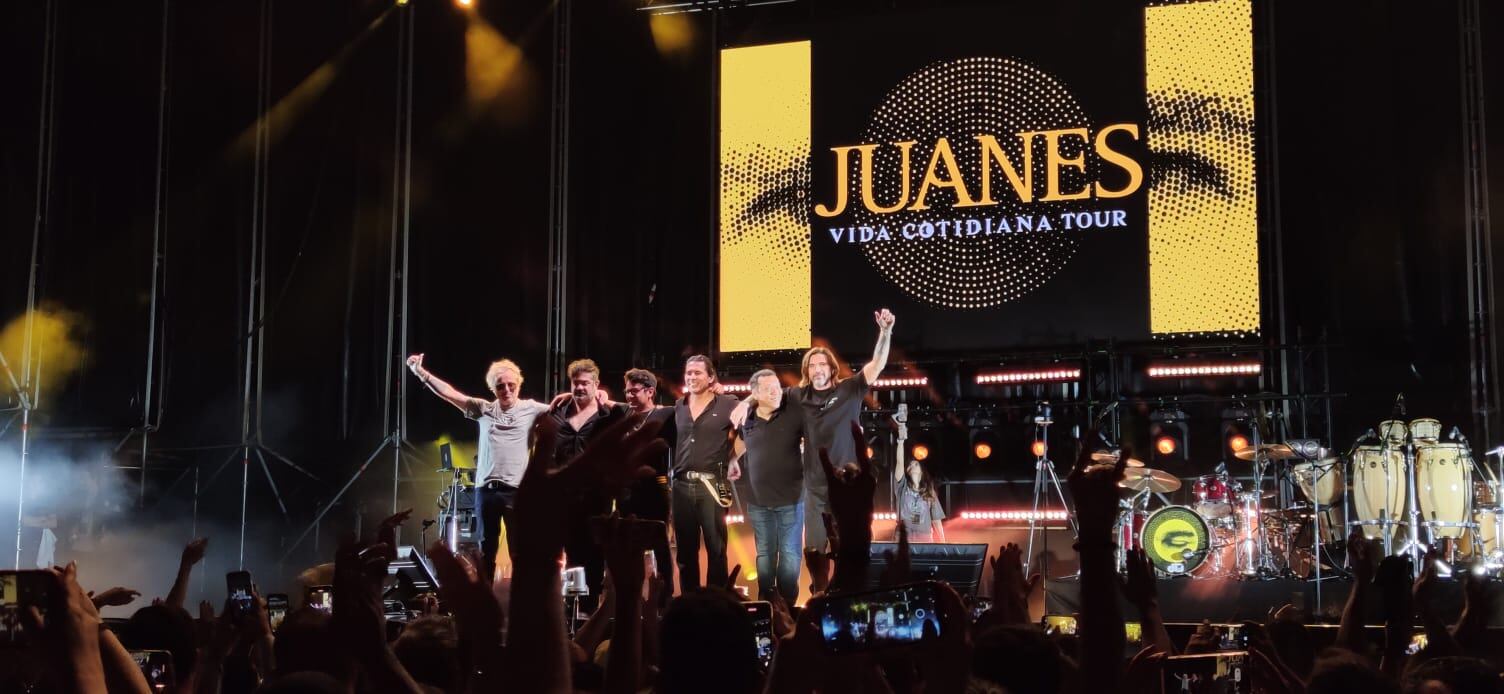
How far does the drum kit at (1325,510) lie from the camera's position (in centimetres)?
856

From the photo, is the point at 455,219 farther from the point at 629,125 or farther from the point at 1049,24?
the point at 1049,24

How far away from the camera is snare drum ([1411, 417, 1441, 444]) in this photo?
8961 mm

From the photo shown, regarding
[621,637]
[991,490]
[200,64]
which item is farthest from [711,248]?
[621,637]

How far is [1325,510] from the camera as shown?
8.97 m

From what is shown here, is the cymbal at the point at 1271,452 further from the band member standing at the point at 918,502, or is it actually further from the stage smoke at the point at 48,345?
the stage smoke at the point at 48,345

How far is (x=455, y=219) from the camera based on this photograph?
37.8 ft

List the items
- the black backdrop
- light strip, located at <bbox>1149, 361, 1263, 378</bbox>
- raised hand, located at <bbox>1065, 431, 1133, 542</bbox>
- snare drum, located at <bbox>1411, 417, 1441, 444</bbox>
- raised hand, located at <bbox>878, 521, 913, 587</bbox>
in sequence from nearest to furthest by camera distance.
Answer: raised hand, located at <bbox>1065, 431, 1133, 542</bbox> < raised hand, located at <bbox>878, 521, 913, 587</bbox> < snare drum, located at <bbox>1411, 417, 1441, 444</bbox> < light strip, located at <bbox>1149, 361, 1263, 378</bbox> < the black backdrop

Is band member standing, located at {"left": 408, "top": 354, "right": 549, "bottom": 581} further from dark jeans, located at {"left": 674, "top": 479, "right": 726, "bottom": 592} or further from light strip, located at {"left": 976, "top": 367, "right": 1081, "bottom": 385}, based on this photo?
light strip, located at {"left": 976, "top": 367, "right": 1081, "bottom": 385}

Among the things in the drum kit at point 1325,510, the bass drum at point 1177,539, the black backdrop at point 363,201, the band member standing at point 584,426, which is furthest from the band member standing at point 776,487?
the black backdrop at point 363,201

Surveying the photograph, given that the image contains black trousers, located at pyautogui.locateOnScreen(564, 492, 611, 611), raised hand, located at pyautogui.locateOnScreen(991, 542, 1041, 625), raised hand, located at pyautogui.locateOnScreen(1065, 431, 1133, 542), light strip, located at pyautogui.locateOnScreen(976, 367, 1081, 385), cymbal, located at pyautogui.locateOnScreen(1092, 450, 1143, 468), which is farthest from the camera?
light strip, located at pyautogui.locateOnScreen(976, 367, 1081, 385)

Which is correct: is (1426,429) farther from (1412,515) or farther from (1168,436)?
(1168,436)

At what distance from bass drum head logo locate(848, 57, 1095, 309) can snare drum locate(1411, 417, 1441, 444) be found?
110 inches

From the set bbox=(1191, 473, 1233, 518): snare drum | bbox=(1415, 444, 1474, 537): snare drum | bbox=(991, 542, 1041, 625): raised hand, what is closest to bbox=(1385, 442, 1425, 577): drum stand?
bbox=(1415, 444, 1474, 537): snare drum

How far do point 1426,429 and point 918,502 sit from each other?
3.59 metres
